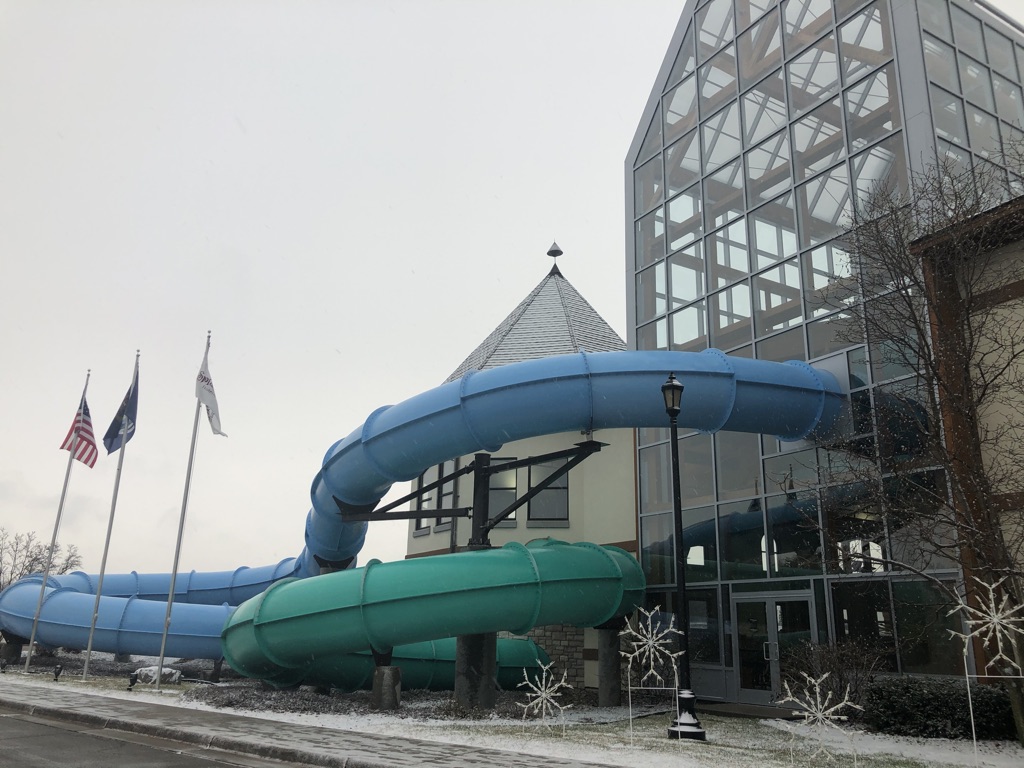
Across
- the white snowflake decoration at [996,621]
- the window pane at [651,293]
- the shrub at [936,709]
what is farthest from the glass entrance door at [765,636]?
the window pane at [651,293]

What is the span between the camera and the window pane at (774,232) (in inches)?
715

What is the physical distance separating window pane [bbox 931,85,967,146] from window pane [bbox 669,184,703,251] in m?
5.87

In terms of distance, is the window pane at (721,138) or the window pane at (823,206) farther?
the window pane at (721,138)

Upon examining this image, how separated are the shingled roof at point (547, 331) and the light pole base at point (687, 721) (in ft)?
43.7

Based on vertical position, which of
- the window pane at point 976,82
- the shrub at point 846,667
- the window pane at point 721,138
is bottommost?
the shrub at point 846,667

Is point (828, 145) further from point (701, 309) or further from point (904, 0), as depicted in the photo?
point (701, 309)

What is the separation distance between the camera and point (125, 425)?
2238 centimetres

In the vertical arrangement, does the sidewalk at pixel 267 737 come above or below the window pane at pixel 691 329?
below

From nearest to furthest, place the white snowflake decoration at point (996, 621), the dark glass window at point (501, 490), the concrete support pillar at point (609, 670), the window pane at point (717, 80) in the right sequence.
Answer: the white snowflake decoration at point (996, 621)
the concrete support pillar at point (609, 670)
the window pane at point (717, 80)
the dark glass window at point (501, 490)

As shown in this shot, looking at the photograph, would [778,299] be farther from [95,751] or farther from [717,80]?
[95,751]

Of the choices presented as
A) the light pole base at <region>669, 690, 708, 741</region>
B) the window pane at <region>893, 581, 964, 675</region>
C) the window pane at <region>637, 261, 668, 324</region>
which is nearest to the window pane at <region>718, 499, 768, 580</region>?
the window pane at <region>893, 581, 964, 675</region>

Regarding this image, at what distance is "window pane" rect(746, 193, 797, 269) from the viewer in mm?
18172

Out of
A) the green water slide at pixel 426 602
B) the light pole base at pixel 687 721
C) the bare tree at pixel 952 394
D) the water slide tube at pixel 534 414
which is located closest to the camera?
the light pole base at pixel 687 721

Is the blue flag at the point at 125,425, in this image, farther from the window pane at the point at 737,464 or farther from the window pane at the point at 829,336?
the window pane at the point at 829,336
